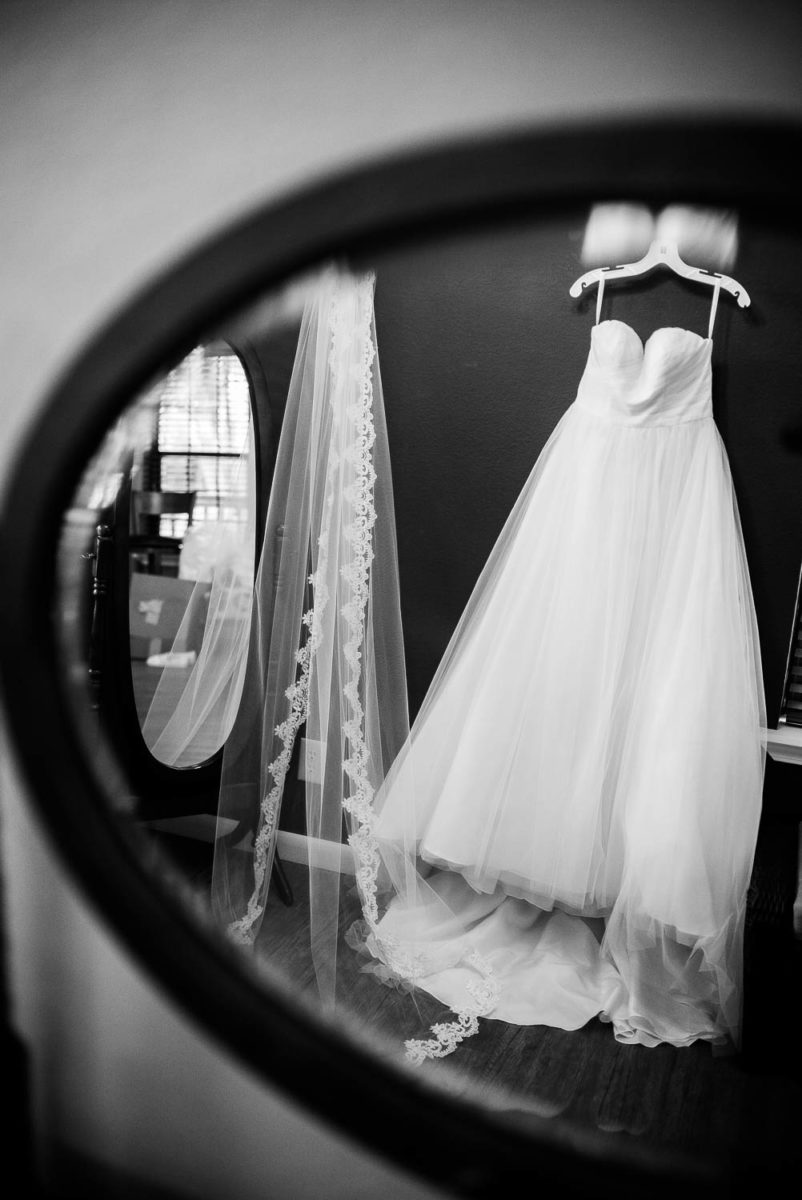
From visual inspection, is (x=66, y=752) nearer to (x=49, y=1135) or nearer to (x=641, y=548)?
(x=49, y=1135)

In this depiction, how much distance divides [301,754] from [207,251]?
1.81 meters

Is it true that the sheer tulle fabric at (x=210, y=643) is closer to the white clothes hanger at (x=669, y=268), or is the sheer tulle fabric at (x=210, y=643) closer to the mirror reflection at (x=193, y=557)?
the mirror reflection at (x=193, y=557)

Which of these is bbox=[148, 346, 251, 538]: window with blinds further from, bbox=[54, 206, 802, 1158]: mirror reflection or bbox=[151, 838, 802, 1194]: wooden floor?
bbox=[151, 838, 802, 1194]: wooden floor

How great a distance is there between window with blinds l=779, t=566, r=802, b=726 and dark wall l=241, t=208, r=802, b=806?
0.07 feet

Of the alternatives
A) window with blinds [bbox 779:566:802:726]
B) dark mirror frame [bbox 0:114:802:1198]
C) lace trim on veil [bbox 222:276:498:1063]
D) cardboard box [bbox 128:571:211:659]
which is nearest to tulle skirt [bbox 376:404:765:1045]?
lace trim on veil [bbox 222:276:498:1063]

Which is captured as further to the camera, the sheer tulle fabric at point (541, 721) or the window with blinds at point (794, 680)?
the window with blinds at point (794, 680)

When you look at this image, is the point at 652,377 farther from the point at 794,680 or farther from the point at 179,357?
the point at 179,357

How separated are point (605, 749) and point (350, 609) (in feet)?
2.12

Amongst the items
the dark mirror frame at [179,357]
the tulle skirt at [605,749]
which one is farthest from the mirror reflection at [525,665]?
the dark mirror frame at [179,357]

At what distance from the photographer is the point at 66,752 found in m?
0.70

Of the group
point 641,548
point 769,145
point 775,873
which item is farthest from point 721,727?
point 769,145

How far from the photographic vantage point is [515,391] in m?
2.19

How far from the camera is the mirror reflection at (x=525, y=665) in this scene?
1.62 m

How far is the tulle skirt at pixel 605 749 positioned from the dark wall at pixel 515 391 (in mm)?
221
